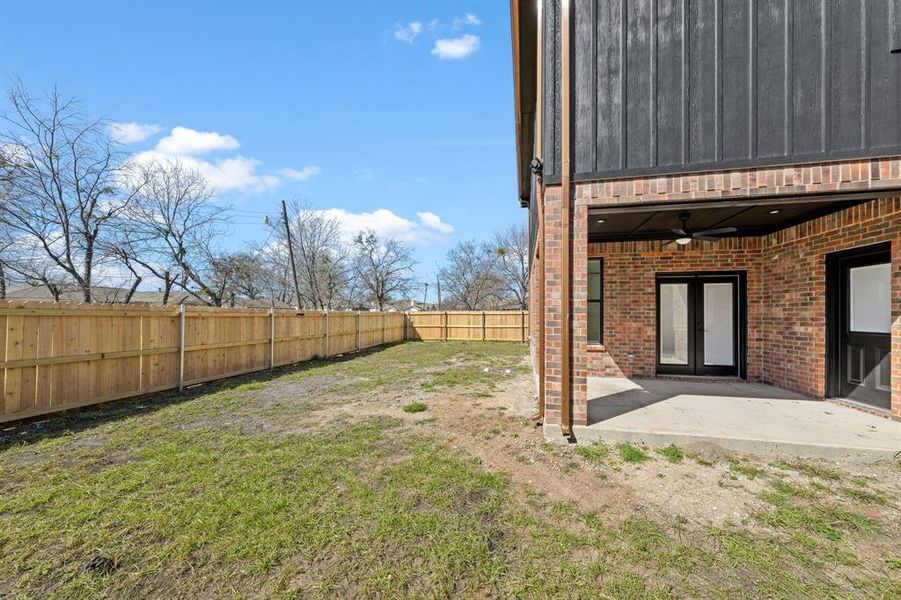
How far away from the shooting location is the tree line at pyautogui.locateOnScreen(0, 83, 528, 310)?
10359 mm

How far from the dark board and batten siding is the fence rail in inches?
269

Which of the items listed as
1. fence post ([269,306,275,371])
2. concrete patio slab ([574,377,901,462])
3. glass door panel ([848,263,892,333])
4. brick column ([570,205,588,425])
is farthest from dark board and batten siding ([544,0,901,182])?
fence post ([269,306,275,371])

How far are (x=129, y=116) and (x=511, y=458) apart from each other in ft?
46.7

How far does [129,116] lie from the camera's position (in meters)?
10.6

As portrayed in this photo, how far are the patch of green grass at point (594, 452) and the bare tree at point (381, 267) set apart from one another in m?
23.2

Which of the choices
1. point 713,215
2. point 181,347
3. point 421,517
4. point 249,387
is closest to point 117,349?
point 181,347

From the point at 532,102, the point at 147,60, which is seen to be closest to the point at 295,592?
the point at 532,102

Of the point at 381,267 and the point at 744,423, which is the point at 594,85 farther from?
the point at 381,267

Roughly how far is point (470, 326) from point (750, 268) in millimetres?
12692

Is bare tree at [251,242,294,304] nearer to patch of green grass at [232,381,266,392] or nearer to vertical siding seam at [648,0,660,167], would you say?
patch of green grass at [232,381,266,392]

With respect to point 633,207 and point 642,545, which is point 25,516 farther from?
point 633,207

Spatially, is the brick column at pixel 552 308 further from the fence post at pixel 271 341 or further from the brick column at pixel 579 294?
the fence post at pixel 271 341

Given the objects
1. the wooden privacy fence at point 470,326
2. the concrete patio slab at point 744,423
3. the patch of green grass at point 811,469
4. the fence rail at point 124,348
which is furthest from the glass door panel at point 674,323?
the wooden privacy fence at point 470,326

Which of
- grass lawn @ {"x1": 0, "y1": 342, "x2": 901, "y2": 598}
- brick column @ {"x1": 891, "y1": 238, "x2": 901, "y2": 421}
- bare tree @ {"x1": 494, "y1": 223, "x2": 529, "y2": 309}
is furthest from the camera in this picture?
bare tree @ {"x1": 494, "y1": 223, "x2": 529, "y2": 309}
